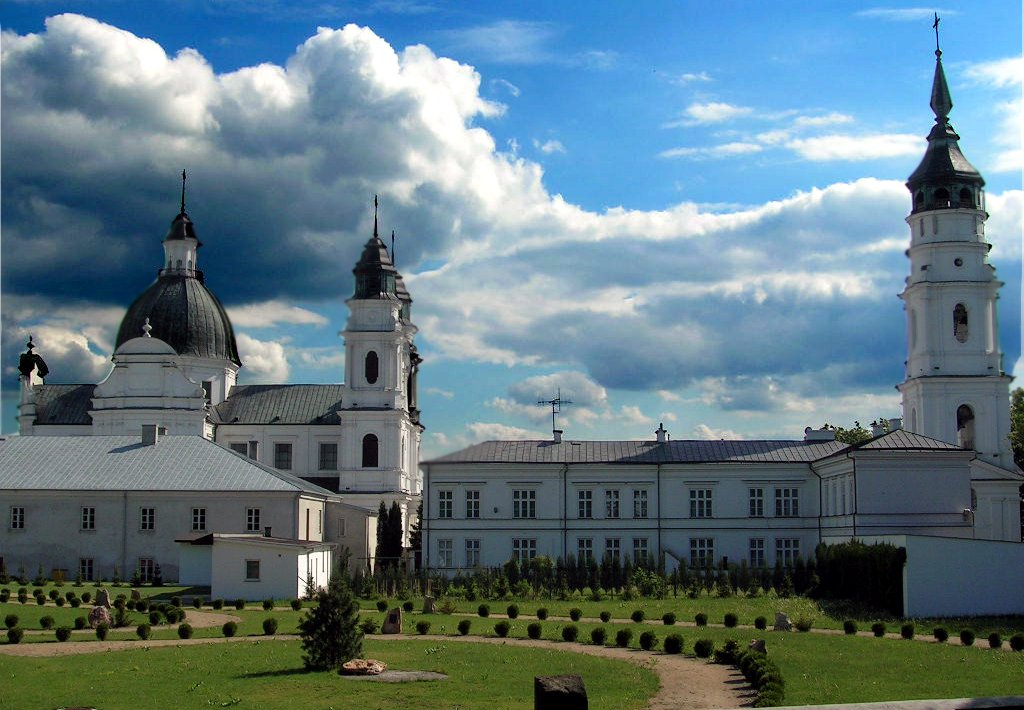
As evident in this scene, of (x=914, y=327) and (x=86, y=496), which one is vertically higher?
(x=914, y=327)

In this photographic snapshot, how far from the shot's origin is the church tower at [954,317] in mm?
61750

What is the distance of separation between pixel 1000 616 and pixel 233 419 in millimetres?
51638

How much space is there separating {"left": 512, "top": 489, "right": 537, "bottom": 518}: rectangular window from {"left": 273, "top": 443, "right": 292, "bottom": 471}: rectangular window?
25.7 metres

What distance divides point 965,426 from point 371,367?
3377 cm

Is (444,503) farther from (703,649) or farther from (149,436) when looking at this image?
(703,649)

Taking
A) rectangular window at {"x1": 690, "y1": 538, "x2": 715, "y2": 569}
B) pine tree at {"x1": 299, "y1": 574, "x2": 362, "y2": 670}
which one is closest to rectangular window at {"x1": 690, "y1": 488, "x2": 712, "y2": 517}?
rectangular window at {"x1": 690, "y1": 538, "x2": 715, "y2": 569}

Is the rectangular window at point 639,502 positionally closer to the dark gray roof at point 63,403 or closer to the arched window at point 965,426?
the arched window at point 965,426

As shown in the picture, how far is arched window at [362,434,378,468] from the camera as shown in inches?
2906

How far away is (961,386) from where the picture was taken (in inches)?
2434

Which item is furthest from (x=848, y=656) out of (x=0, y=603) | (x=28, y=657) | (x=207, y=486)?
(x=207, y=486)

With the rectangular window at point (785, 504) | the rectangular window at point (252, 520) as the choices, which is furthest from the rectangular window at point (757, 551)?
the rectangular window at point (252, 520)

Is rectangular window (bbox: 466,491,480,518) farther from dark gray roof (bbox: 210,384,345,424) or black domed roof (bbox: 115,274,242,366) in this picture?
black domed roof (bbox: 115,274,242,366)

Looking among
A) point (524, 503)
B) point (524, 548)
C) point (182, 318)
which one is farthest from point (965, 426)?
point (182, 318)

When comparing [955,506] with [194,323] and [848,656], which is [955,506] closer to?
[848,656]
